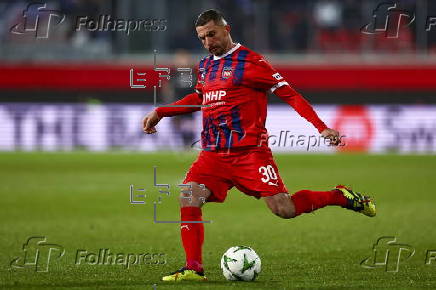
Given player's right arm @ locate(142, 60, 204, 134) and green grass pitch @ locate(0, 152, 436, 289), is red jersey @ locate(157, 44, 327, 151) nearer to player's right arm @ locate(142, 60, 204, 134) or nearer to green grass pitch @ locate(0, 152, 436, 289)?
player's right arm @ locate(142, 60, 204, 134)

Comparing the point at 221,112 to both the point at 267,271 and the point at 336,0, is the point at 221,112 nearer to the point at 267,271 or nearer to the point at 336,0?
the point at 267,271

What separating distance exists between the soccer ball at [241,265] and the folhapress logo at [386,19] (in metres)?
17.5

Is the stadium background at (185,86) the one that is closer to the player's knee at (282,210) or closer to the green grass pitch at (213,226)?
the green grass pitch at (213,226)

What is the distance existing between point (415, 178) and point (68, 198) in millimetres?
7042

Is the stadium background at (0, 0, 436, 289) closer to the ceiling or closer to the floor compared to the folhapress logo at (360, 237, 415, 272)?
closer to the ceiling

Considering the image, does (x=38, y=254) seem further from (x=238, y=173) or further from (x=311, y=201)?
(x=311, y=201)

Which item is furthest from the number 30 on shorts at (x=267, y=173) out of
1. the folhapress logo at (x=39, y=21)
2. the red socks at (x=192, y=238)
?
the folhapress logo at (x=39, y=21)

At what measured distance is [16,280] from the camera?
750cm

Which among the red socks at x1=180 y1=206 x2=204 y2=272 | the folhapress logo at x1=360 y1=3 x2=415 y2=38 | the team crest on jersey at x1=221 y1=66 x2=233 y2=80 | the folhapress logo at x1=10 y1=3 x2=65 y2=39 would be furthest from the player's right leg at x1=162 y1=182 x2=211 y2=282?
the folhapress logo at x1=10 y1=3 x2=65 y2=39

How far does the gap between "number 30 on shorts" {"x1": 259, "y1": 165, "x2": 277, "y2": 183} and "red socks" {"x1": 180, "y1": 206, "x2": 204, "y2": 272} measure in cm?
59

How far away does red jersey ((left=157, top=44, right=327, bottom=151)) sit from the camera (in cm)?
760

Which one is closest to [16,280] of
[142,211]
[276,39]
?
[142,211]

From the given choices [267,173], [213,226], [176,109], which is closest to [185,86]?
[213,226]

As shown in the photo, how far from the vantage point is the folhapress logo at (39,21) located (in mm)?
25867
